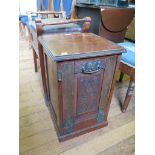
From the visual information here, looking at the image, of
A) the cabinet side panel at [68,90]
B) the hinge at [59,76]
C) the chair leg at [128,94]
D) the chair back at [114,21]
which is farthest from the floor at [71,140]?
the chair back at [114,21]

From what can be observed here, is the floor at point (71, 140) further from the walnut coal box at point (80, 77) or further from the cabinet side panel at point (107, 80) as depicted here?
the cabinet side panel at point (107, 80)

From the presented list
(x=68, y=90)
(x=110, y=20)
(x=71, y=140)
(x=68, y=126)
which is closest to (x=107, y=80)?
(x=68, y=90)

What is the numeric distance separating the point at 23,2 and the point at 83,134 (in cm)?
308

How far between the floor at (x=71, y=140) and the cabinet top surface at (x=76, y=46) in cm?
67

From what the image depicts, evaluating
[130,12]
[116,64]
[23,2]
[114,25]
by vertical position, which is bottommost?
[116,64]

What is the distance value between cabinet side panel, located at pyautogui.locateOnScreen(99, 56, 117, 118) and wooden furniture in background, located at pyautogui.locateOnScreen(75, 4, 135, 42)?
26.9 inches

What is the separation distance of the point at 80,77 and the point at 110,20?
867 millimetres

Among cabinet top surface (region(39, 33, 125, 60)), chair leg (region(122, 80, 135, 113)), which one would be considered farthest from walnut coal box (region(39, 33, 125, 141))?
chair leg (region(122, 80, 135, 113))

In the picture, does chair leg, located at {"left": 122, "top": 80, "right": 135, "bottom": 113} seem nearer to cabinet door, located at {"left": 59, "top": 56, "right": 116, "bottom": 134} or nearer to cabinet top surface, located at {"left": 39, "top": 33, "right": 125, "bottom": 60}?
cabinet door, located at {"left": 59, "top": 56, "right": 116, "bottom": 134}

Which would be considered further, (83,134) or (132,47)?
(132,47)

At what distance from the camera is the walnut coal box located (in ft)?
2.87
